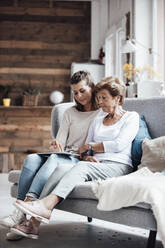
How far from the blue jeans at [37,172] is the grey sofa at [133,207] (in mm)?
181

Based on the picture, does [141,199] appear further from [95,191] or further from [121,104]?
[121,104]

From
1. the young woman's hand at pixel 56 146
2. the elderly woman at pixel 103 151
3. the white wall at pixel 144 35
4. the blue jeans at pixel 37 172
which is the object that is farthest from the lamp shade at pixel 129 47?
the blue jeans at pixel 37 172

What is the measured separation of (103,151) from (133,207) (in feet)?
2.12

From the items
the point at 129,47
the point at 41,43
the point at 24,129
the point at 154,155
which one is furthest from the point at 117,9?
the point at 154,155

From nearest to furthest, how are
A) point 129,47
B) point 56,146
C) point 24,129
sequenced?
1. point 56,146
2. point 129,47
3. point 24,129

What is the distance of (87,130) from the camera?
2.84 metres

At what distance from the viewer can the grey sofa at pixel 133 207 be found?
1.99m

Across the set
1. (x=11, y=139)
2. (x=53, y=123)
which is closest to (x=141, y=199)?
(x=53, y=123)

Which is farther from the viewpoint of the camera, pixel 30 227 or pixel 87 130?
pixel 87 130

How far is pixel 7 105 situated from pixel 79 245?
16.3 feet

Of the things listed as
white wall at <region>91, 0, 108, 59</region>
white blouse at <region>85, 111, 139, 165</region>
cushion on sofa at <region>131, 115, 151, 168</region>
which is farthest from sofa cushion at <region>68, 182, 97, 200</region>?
white wall at <region>91, 0, 108, 59</region>

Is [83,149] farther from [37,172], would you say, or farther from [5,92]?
[5,92]

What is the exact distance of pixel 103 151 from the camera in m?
2.61

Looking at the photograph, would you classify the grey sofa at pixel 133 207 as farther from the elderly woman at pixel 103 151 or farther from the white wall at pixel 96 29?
the white wall at pixel 96 29
